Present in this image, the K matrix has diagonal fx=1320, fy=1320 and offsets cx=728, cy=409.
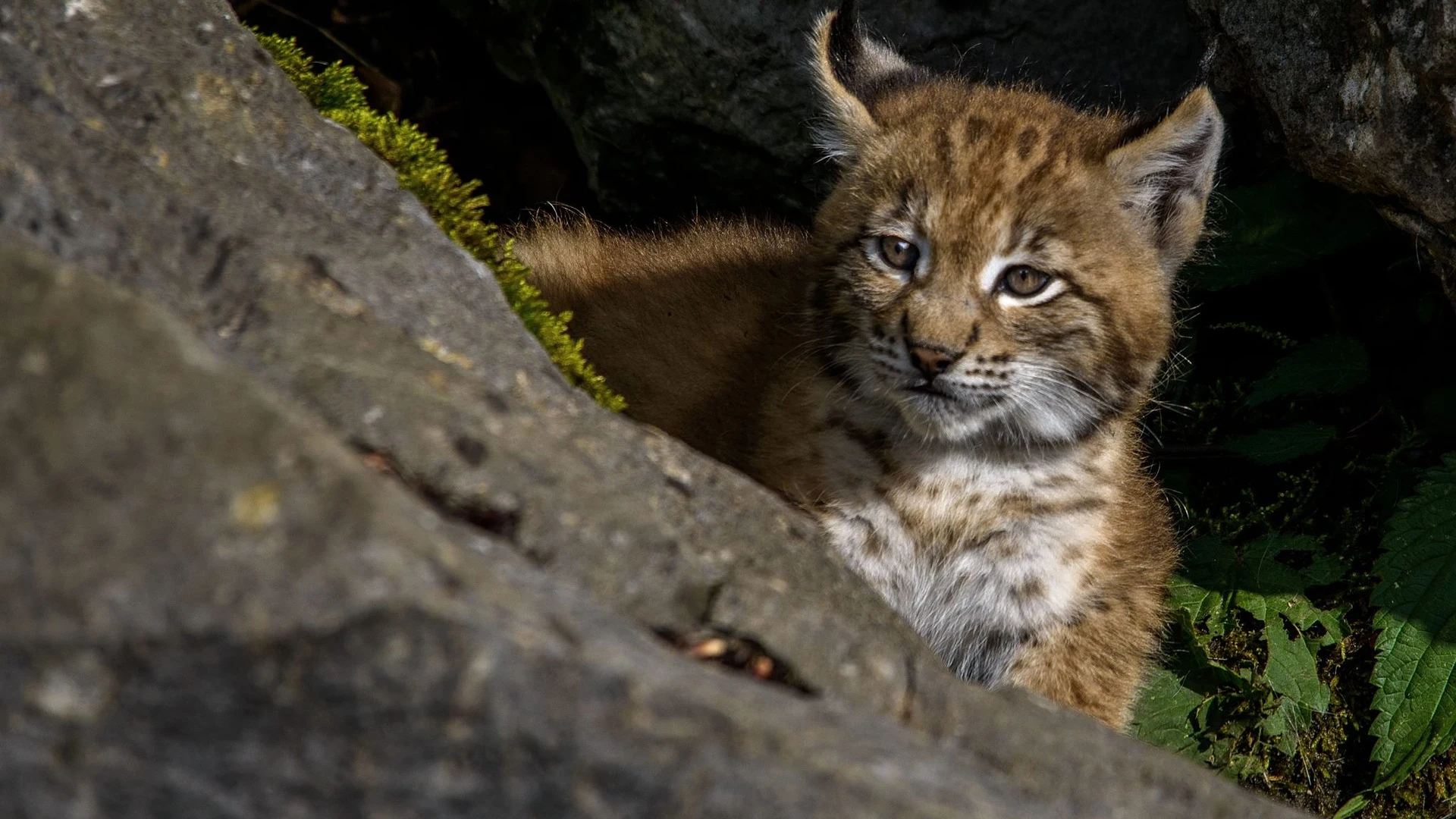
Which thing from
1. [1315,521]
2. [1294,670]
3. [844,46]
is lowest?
[1294,670]

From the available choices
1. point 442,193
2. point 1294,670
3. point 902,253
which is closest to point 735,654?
point 442,193

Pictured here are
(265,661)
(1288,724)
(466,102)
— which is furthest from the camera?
(466,102)

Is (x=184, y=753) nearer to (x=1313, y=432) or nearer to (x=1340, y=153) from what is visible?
(x=1340, y=153)

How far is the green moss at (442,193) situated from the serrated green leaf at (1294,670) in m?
2.47

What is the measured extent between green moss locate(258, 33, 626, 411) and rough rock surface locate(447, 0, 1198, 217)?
6.40 feet

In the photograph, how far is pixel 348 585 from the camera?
65.1 inches

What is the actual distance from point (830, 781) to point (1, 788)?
1004mm

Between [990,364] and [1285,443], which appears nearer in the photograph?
[990,364]

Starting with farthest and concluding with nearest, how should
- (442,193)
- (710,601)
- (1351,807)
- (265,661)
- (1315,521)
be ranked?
(1315,521) < (1351,807) < (442,193) < (710,601) < (265,661)

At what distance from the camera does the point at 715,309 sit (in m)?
4.80

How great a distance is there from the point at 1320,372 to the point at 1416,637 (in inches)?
42.1

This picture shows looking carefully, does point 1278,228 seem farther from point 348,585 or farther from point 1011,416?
point 348,585

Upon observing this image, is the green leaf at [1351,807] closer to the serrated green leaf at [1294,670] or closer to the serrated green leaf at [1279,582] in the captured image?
the serrated green leaf at [1294,670]

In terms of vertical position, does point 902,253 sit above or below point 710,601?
above
